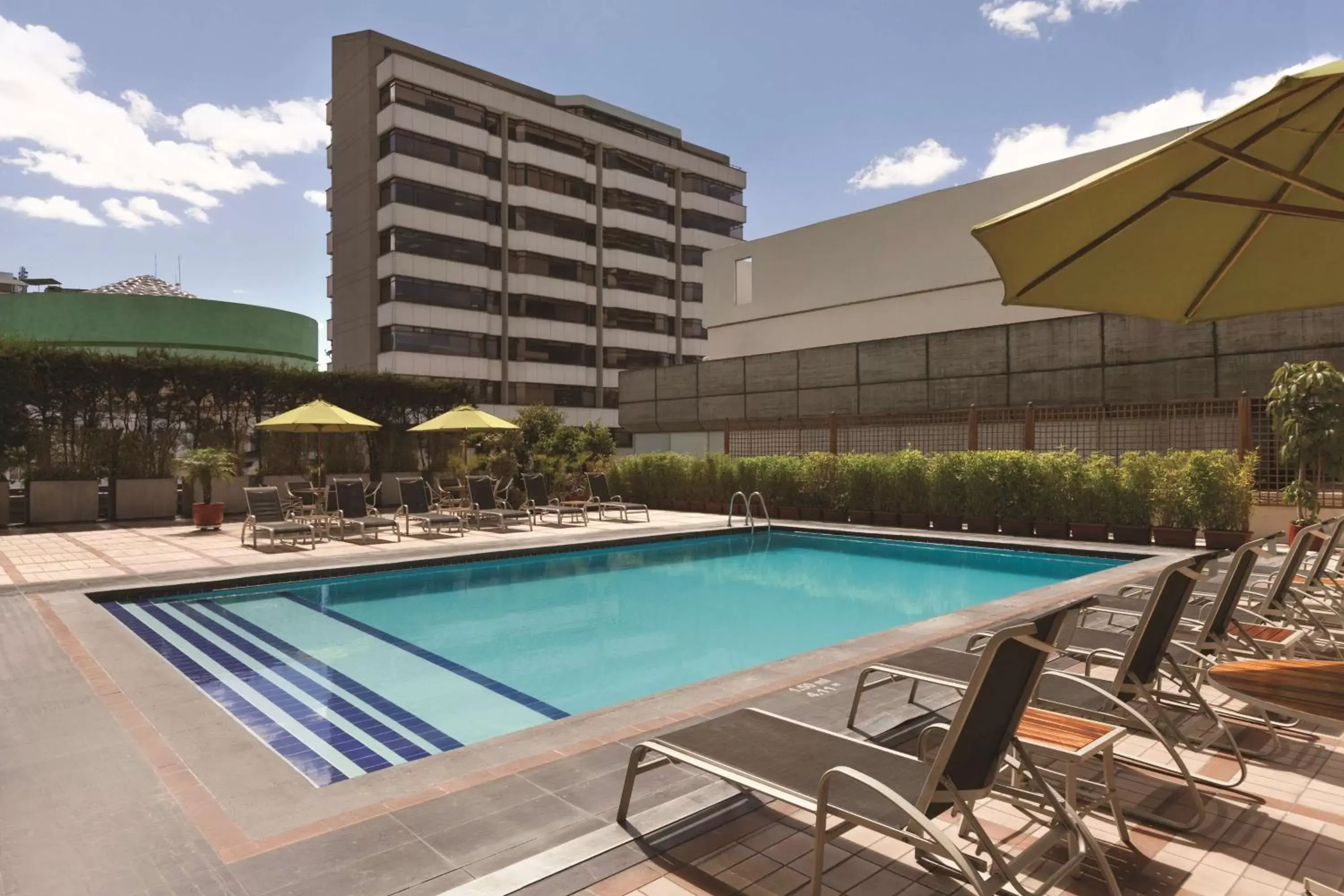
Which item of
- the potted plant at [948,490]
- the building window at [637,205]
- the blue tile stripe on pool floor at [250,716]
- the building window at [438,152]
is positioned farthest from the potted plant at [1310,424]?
the building window at [637,205]

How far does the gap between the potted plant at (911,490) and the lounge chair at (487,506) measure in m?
7.21

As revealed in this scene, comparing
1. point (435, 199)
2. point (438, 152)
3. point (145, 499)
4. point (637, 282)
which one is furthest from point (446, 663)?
point (637, 282)

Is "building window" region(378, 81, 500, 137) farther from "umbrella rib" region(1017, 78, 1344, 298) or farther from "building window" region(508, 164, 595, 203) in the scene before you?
"umbrella rib" region(1017, 78, 1344, 298)

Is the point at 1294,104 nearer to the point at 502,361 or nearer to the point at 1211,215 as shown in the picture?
the point at 1211,215

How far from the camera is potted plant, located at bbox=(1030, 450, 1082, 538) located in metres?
13.7

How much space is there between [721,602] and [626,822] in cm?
676

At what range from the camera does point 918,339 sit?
2166 cm

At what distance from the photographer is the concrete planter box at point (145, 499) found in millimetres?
16281

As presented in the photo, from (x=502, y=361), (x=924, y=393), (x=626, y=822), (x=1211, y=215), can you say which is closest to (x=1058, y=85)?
(x=924, y=393)

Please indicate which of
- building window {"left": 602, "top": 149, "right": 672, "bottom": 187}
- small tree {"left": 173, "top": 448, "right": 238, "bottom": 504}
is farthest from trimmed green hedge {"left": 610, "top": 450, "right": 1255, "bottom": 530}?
building window {"left": 602, "top": 149, "right": 672, "bottom": 187}

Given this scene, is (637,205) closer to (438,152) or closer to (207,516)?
→ (438,152)

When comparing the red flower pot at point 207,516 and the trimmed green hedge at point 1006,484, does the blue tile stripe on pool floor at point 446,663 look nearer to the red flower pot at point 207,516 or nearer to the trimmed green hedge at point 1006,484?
the red flower pot at point 207,516

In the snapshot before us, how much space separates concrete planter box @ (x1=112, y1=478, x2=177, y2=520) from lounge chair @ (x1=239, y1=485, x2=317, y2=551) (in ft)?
14.7

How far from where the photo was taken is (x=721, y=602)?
386 inches
